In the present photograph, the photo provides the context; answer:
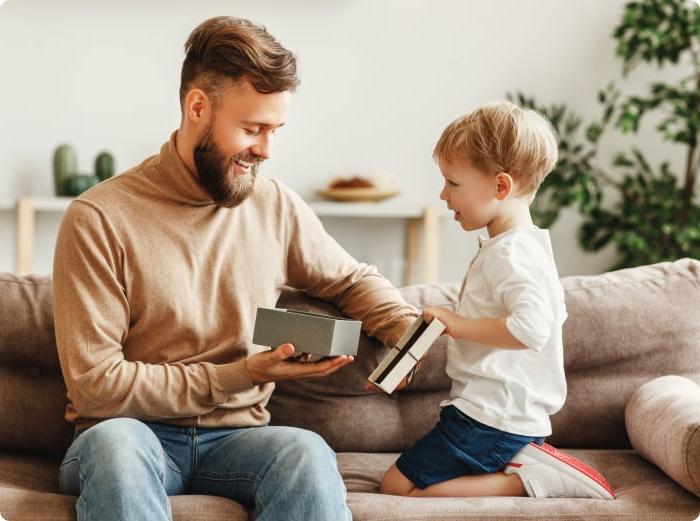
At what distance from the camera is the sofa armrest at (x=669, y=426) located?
1.68 m

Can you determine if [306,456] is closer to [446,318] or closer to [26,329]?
[446,318]

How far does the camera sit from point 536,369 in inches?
68.9

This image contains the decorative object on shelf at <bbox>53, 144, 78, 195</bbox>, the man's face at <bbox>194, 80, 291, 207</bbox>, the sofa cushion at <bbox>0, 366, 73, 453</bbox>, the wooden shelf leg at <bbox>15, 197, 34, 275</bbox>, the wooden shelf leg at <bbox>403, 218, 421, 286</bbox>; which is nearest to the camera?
the man's face at <bbox>194, 80, 291, 207</bbox>

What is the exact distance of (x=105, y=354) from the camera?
1647mm

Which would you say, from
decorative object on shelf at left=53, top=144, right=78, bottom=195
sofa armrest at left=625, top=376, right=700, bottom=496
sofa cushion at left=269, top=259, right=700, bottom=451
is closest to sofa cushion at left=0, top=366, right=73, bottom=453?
sofa cushion at left=269, top=259, right=700, bottom=451

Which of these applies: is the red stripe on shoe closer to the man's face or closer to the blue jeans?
the blue jeans

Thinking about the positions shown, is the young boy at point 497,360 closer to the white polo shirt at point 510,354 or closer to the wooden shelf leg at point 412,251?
the white polo shirt at point 510,354

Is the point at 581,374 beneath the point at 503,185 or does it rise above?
beneath

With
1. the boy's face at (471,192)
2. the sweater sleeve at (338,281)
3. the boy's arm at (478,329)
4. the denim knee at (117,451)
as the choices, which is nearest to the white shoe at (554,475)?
the boy's arm at (478,329)

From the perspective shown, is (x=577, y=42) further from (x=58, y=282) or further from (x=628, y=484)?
(x=58, y=282)

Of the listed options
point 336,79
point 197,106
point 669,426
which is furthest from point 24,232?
point 669,426

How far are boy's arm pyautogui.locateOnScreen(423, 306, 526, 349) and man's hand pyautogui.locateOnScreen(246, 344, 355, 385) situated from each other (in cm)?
19

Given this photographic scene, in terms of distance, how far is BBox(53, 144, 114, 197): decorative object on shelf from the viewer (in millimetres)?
3701

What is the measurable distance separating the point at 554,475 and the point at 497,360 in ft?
0.83
